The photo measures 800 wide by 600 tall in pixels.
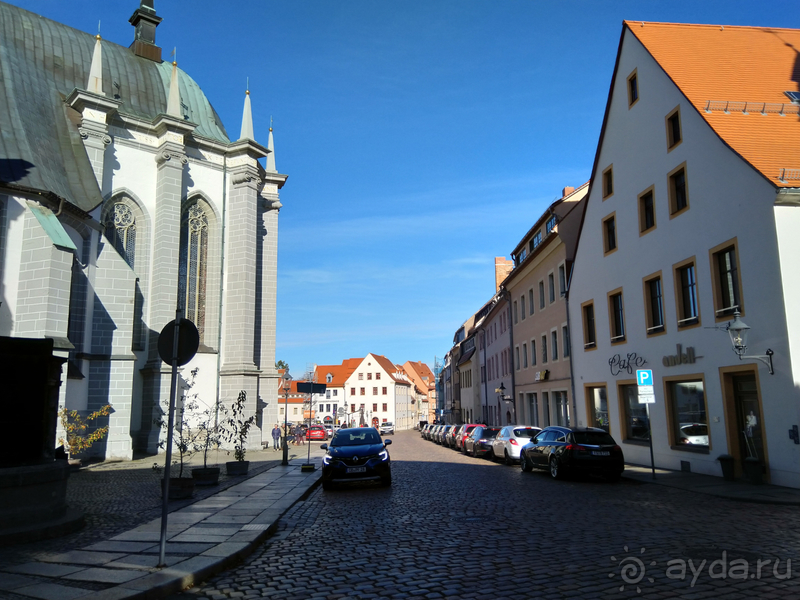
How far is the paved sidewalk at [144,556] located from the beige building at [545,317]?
19143 mm

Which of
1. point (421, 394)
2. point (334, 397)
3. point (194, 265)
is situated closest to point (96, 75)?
point (194, 265)

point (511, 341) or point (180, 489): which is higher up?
point (511, 341)

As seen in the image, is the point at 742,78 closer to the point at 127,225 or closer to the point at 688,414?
the point at 688,414

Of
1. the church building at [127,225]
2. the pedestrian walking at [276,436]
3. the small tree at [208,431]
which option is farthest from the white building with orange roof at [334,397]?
the small tree at [208,431]

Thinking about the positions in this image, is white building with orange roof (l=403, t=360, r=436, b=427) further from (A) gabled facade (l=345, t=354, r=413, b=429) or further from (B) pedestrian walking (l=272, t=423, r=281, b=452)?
(B) pedestrian walking (l=272, t=423, r=281, b=452)

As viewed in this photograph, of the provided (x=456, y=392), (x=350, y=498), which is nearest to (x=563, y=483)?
(x=350, y=498)

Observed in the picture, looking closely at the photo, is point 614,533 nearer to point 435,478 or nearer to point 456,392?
point 435,478

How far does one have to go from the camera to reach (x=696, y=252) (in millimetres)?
17578

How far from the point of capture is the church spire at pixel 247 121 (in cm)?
3538

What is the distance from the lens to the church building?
21891 millimetres

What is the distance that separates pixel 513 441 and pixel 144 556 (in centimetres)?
1793

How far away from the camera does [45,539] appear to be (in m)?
8.55

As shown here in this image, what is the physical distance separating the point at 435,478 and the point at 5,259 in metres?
16.3

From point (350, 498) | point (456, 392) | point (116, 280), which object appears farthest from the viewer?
point (456, 392)
